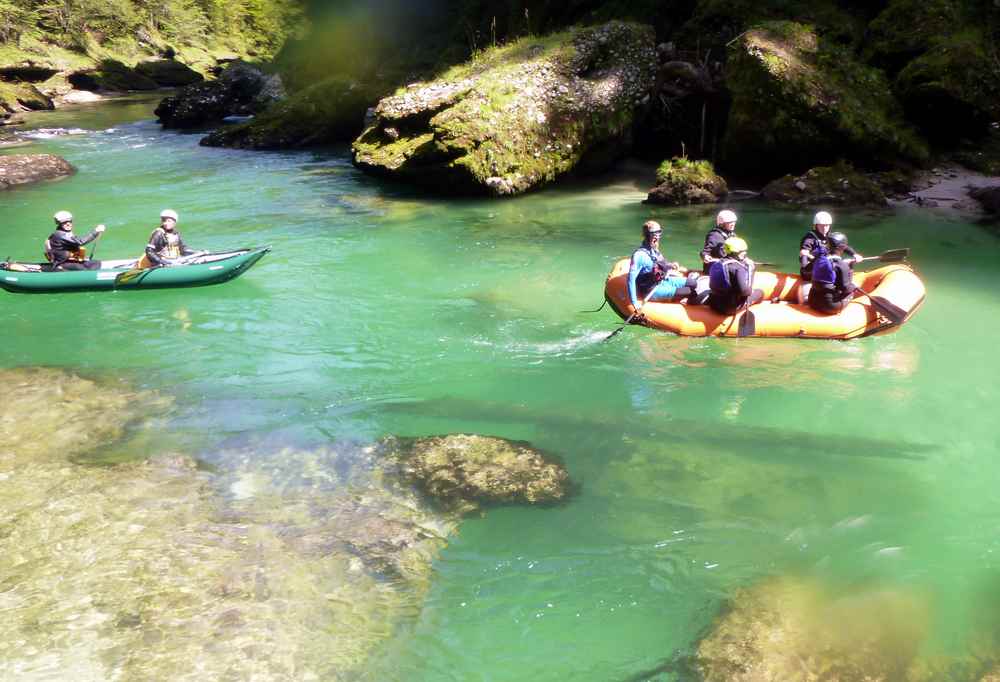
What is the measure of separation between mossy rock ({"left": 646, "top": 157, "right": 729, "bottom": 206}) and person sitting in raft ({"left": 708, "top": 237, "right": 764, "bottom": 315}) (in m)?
6.21

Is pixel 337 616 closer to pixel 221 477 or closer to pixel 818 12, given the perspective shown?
pixel 221 477

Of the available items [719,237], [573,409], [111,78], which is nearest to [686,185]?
[719,237]

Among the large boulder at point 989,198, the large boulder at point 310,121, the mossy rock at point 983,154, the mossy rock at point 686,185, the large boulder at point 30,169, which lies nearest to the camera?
the large boulder at point 989,198

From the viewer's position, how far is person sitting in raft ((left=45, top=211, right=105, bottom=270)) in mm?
11039

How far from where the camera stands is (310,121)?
23438mm

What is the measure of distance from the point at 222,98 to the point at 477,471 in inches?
1067

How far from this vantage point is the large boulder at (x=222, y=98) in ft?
90.5

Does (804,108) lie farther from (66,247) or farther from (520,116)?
(66,247)

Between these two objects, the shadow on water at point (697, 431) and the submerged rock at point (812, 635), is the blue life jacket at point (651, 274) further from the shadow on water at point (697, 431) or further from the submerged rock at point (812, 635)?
the submerged rock at point (812, 635)

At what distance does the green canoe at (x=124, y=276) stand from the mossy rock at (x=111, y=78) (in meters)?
31.7

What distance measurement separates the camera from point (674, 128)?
703 inches

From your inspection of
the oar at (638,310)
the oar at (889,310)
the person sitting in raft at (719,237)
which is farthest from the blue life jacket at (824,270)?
the oar at (638,310)

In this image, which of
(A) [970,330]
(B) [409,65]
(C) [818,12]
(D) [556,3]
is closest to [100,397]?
(A) [970,330]

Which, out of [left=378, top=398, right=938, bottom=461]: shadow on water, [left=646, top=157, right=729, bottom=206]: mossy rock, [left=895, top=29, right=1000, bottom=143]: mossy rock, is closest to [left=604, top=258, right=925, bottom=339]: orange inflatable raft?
[left=378, top=398, right=938, bottom=461]: shadow on water
